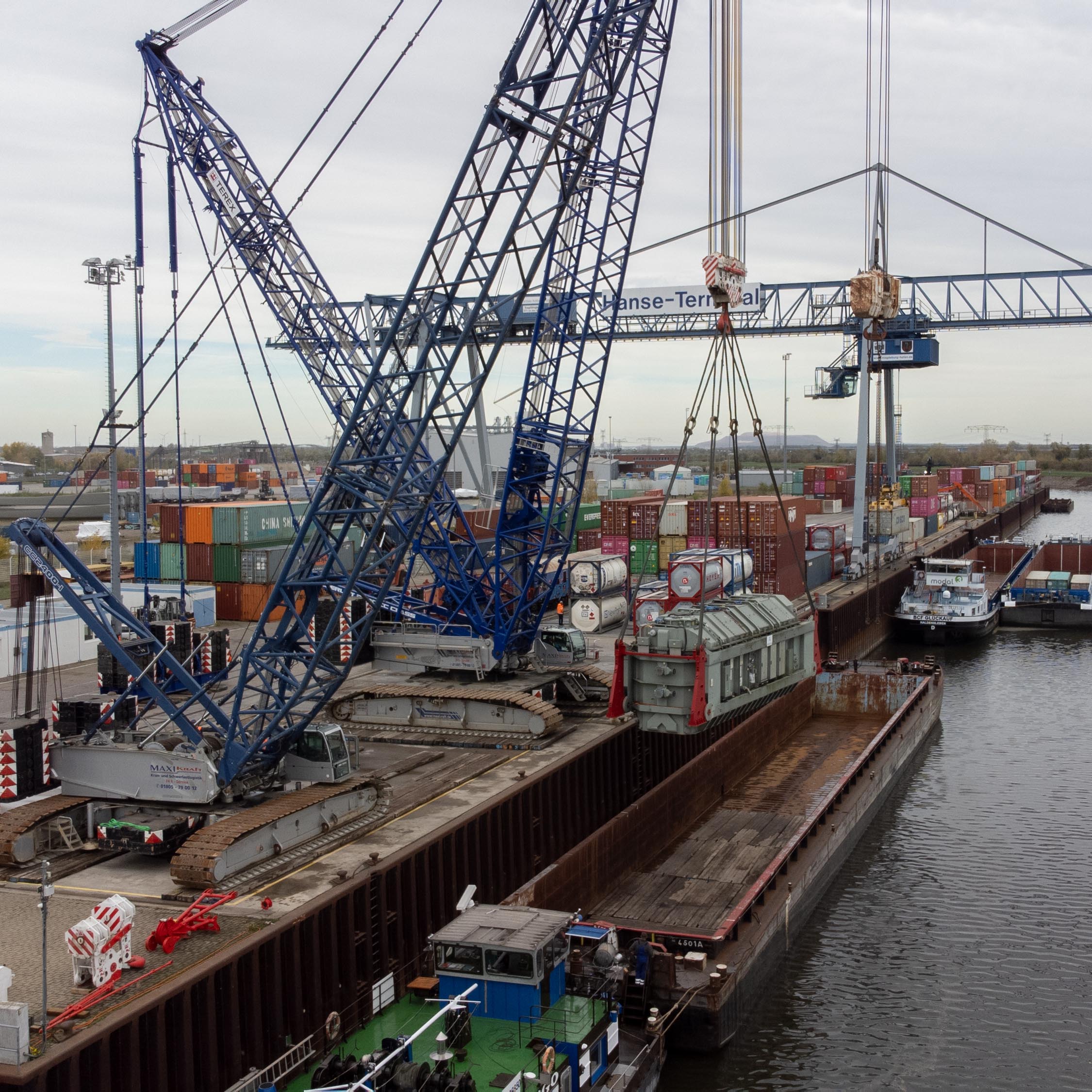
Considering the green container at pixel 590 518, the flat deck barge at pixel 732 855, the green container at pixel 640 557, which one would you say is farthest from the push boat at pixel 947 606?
the flat deck barge at pixel 732 855

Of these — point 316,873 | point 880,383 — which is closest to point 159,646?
point 316,873

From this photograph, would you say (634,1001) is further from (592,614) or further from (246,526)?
(246,526)

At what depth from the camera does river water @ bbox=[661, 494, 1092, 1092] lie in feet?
66.7

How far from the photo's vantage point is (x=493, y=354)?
25.4 m

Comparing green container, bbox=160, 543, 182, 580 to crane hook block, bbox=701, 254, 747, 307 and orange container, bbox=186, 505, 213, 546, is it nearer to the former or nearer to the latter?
orange container, bbox=186, 505, 213, 546

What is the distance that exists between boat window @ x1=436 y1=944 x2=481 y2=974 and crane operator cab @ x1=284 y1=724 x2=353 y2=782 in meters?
8.33

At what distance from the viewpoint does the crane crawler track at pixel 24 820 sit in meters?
20.8

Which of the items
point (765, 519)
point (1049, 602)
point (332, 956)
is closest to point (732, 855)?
point (332, 956)

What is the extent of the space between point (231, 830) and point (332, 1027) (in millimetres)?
4538

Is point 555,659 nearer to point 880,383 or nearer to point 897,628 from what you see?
point 897,628

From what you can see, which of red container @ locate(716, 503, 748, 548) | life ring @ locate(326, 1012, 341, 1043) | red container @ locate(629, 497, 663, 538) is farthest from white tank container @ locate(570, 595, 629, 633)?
life ring @ locate(326, 1012, 341, 1043)

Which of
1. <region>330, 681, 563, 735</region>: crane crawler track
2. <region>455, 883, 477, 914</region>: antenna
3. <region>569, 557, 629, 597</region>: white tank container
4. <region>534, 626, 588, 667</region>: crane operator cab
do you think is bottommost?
<region>455, 883, 477, 914</region>: antenna

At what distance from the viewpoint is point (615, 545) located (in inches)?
2403

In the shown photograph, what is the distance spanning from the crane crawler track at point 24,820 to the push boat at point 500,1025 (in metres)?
7.46
